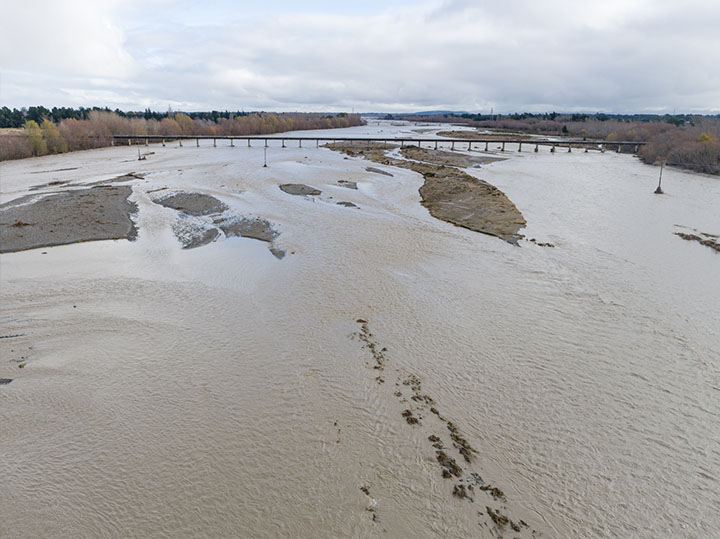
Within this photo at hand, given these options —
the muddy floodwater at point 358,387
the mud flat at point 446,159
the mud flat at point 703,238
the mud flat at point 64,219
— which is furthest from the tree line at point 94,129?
the mud flat at point 703,238

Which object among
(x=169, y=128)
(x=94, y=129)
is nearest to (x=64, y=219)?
(x=94, y=129)

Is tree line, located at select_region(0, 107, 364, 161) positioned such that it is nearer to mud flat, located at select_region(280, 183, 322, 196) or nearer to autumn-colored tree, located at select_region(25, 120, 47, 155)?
autumn-colored tree, located at select_region(25, 120, 47, 155)

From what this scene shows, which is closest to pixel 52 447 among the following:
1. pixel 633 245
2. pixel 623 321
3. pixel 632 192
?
pixel 623 321

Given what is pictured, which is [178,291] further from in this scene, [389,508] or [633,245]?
[633,245]

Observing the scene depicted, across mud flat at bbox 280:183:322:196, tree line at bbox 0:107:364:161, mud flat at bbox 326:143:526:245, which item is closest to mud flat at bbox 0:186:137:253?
mud flat at bbox 280:183:322:196

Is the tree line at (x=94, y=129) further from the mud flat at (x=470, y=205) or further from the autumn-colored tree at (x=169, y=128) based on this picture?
the mud flat at (x=470, y=205)

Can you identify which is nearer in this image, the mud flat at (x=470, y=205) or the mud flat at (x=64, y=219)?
the mud flat at (x=64, y=219)
